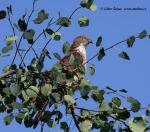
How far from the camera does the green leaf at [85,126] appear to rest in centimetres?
490

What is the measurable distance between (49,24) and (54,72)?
403 millimetres

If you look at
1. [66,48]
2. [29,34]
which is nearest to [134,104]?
[66,48]

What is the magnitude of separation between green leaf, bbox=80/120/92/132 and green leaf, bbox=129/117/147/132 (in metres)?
0.32

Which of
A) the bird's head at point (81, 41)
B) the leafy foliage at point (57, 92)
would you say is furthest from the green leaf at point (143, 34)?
the bird's head at point (81, 41)

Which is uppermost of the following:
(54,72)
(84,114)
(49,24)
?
(49,24)

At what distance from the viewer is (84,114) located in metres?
5.09

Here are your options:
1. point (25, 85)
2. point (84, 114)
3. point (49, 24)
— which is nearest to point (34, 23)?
point (49, 24)

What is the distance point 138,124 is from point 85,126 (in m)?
0.41

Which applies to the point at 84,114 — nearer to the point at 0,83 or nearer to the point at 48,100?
the point at 48,100

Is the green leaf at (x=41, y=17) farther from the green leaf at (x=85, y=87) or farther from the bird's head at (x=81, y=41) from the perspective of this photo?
the bird's head at (x=81, y=41)

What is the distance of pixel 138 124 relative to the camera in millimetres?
4754

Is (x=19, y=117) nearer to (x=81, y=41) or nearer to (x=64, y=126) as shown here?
(x=64, y=126)

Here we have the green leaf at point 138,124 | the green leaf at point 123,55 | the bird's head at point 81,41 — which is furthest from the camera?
the bird's head at point 81,41

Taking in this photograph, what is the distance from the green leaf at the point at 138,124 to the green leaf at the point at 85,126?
1.05ft
